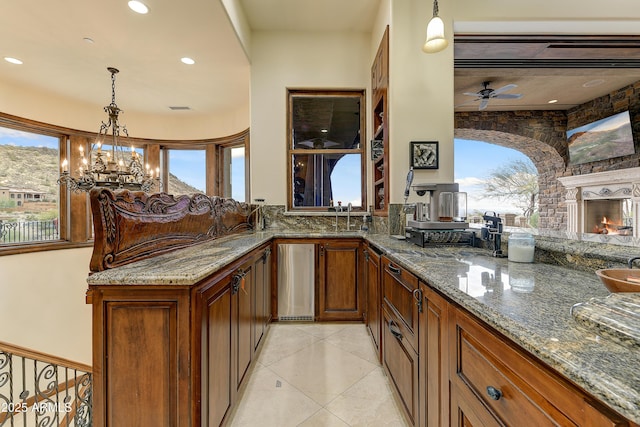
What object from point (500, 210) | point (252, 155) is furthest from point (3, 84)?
point (500, 210)

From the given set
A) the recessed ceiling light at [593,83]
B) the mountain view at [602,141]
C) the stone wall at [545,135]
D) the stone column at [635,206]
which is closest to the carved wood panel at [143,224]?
the stone wall at [545,135]

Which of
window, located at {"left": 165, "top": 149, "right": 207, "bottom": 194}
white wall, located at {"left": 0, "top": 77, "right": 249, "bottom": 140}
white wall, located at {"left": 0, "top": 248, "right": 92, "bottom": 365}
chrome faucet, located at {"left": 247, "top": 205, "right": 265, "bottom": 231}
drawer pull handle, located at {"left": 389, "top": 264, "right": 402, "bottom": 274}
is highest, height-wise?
white wall, located at {"left": 0, "top": 77, "right": 249, "bottom": 140}

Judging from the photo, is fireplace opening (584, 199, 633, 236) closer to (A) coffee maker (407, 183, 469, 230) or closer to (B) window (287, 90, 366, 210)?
(A) coffee maker (407, 183, 469, 230)

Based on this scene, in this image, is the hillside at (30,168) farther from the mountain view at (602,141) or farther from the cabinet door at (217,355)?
the mountain view at (602,141)

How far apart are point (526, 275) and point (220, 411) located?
1.55 m

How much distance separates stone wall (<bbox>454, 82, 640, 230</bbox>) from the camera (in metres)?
5.40

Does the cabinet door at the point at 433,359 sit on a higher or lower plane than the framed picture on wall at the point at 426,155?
lower

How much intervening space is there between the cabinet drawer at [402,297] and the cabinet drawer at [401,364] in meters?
0.06

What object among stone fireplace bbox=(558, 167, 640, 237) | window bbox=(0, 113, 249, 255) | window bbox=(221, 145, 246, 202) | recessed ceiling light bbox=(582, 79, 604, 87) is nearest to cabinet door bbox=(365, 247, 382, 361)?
window bbox=(0, 113, 249, 255)

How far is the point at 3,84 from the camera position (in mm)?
3643

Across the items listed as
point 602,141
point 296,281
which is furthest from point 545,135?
point 296,281

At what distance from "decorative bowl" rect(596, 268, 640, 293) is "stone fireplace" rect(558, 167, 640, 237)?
4905mm

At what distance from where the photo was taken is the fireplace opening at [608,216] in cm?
474

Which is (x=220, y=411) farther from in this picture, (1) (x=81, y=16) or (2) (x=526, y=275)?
(1) (x=81, y=16)
